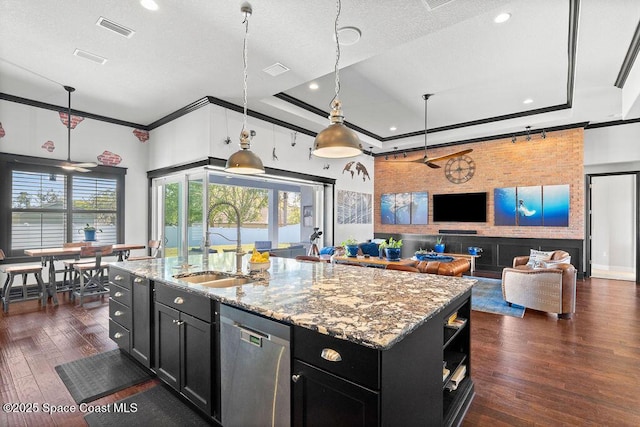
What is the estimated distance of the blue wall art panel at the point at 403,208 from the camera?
28.4 feet

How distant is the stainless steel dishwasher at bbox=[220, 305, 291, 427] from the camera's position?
1.48m

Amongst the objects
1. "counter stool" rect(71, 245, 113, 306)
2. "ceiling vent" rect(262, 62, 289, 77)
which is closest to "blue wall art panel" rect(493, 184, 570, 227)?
"ceiling vent" rect(262, 62, 289, 77)

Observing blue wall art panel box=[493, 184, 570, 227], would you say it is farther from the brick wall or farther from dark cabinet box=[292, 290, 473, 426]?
dark cabinet box=[292, 290, 473, 426]

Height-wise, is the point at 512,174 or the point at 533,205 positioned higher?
the point at 512,174

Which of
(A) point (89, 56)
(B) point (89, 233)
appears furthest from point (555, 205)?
(B) point (89, 233)

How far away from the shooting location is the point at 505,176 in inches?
283

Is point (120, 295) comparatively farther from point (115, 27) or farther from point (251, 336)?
point (115, 27)

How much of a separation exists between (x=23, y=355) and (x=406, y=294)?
3569 millimetres

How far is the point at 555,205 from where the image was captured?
21.6ft

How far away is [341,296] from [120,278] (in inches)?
87.4

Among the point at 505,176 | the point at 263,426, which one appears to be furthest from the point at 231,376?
the point at 505,176

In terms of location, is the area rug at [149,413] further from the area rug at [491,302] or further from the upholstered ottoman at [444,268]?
the area rug at [491,302]

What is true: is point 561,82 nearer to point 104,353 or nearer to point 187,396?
point 187,396

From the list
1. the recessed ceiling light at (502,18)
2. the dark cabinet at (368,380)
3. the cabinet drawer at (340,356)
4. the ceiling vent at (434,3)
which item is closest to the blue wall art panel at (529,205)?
the recessed ceiling light at (502,18)
